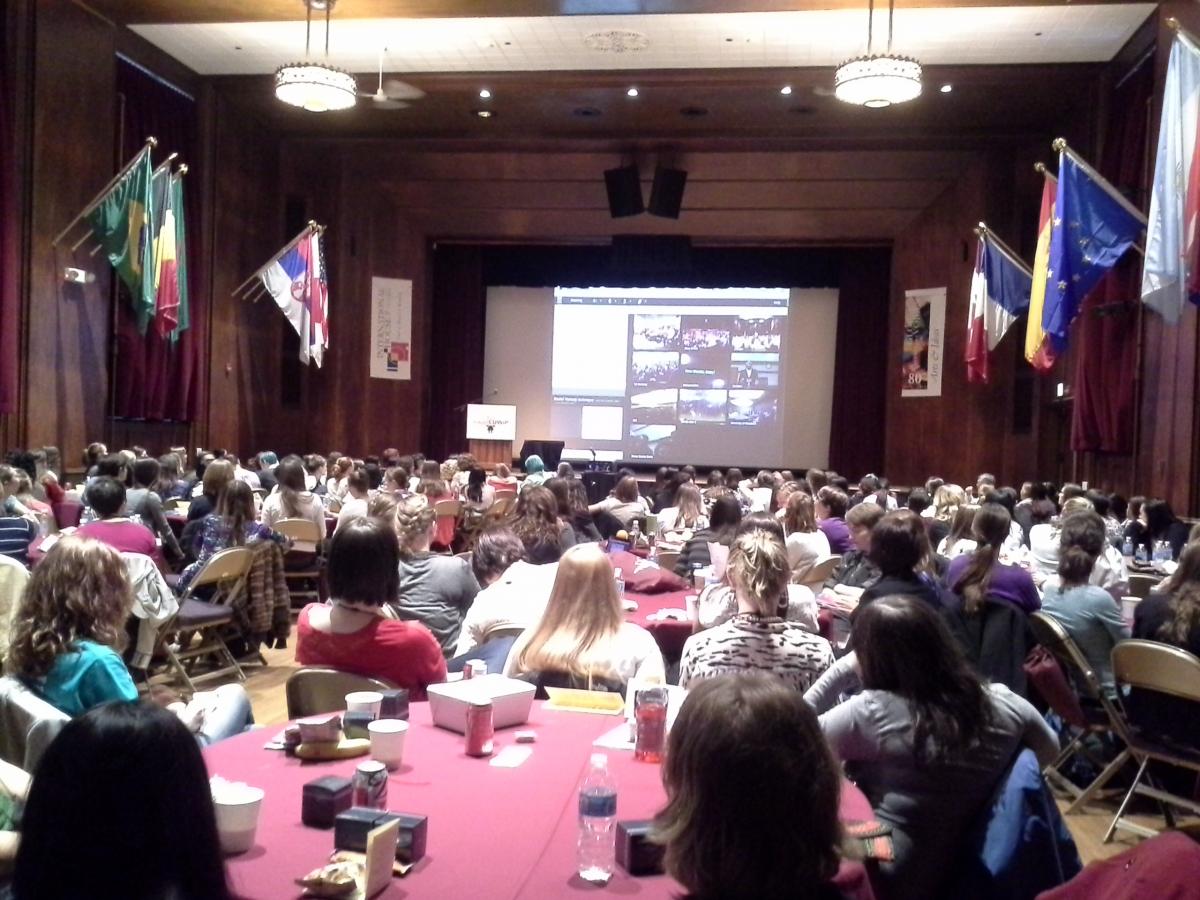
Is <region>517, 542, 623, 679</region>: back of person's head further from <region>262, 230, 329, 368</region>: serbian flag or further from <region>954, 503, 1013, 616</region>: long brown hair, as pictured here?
<region>262, 230, 329, 368</region>: serbian flag

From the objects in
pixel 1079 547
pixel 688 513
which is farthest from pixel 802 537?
pixel 688 513

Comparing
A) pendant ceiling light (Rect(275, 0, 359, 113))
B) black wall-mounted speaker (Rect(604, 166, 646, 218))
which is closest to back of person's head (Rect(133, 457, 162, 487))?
pendant ceiling light (Rect(275, 0, 359, 113))

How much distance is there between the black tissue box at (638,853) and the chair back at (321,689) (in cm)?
122

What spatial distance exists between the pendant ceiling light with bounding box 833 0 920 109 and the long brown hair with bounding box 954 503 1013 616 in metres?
5.27

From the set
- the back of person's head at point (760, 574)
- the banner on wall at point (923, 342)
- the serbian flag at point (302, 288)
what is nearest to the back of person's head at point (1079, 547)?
the back of person's head at point (760, 574)

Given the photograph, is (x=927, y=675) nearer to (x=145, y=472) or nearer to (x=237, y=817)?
(x=237, y=817)

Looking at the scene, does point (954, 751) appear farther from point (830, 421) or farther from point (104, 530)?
point (830, 421)

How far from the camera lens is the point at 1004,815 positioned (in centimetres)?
221

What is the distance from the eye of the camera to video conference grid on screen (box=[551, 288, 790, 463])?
1767 centimetres

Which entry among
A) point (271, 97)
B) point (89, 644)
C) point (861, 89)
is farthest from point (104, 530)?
point (271, 97)

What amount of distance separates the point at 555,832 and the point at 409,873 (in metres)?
0.33

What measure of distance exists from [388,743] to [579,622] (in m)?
0.91

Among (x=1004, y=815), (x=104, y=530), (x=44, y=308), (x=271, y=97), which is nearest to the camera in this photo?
(x=1004, y=815)

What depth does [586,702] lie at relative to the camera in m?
3.02
